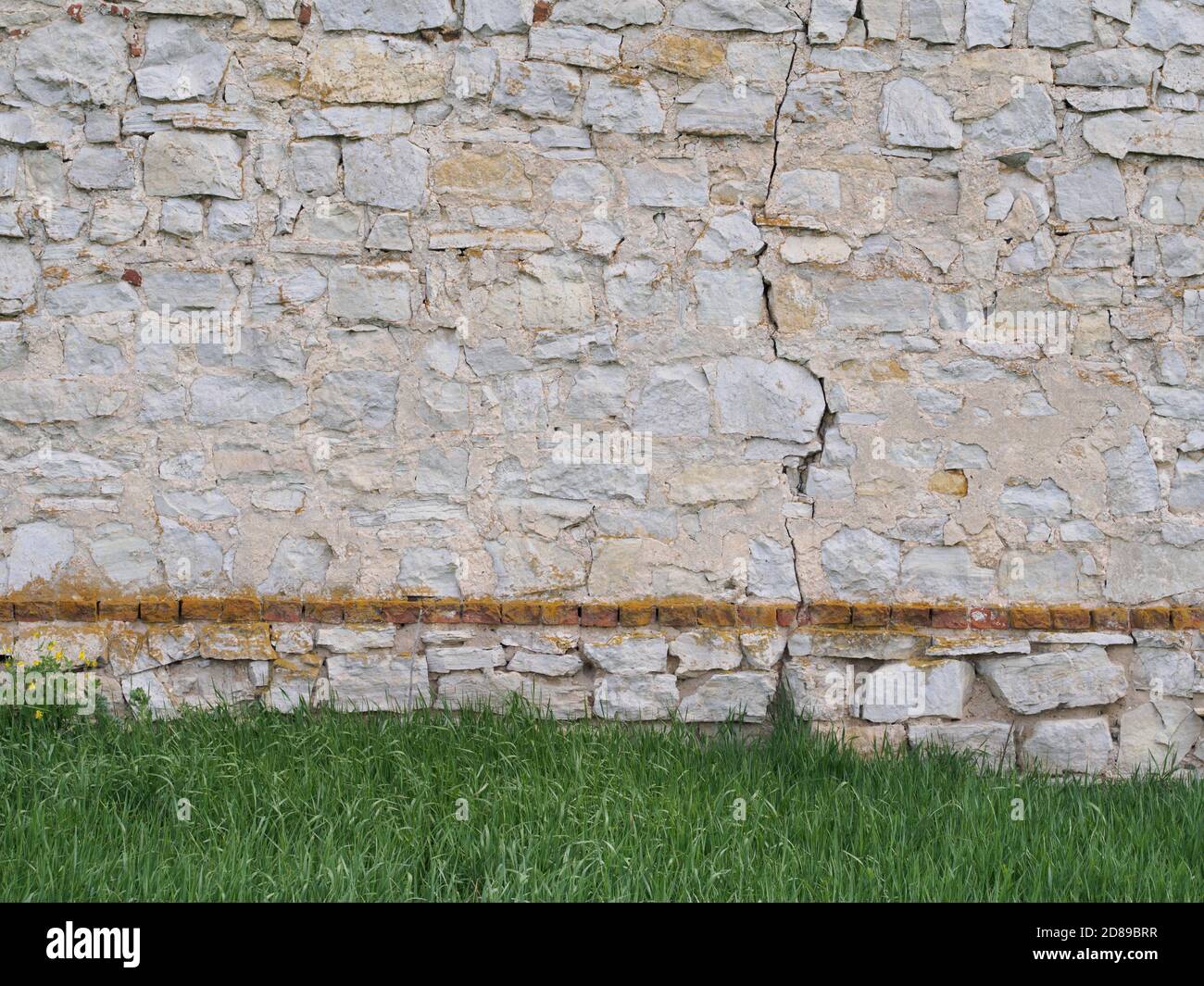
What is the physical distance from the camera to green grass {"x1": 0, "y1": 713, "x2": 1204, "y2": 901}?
9.54ft

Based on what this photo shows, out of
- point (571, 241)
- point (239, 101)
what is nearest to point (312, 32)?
point (239, 101)

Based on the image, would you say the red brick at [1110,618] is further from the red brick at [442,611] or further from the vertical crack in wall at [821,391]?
the red brick at [442,611]

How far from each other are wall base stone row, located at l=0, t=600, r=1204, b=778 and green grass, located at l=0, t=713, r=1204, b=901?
0.43 ft

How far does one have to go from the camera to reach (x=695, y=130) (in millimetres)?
3955

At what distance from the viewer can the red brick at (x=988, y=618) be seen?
3.97 m

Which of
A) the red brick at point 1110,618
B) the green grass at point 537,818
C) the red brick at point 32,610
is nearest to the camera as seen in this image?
the green grass at point 537,818

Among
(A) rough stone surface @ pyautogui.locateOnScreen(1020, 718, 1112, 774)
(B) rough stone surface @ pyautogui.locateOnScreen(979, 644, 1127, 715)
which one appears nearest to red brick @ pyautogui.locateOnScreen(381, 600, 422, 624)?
(B) rough stone surface @ pyautogui.locateOnScreen(979, 644, 1127, 715)

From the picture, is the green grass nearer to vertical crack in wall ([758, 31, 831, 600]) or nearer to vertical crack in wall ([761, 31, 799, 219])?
vertical crack in wall ([758, 31, 831, 600])

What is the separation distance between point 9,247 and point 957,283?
362cm

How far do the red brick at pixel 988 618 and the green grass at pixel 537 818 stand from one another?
53 centimetres

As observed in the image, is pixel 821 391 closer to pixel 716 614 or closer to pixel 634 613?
pixel 716 614

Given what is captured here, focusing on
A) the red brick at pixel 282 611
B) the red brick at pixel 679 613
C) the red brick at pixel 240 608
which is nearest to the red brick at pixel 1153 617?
the red brick at pixel 679 613

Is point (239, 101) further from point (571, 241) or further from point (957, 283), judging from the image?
point (957, 283)
